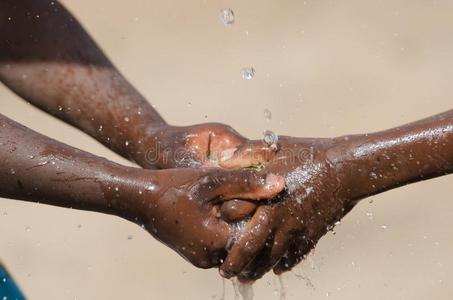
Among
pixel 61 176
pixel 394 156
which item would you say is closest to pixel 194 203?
pixel 61 176

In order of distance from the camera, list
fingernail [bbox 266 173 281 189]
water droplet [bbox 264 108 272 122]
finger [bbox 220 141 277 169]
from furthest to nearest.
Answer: water droplet [bbox 264 108 272 122], finger [bbox 220 141 277 169], fingernail [bbox 266 173 281 189]

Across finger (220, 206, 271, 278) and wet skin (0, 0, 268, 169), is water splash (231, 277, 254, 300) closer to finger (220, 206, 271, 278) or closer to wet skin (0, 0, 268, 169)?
finger (220, 206, 271, 278)

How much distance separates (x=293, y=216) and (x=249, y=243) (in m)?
0.13

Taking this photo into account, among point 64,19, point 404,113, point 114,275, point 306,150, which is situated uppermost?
point 64,19

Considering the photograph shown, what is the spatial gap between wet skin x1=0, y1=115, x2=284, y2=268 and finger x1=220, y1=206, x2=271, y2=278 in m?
0.03

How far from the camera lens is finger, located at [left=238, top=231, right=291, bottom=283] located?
255 centimetres

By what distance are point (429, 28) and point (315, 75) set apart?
27.4 inches

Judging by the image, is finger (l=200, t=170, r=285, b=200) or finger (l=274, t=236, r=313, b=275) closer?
finger (l=200, t=170, r=285, b=200)

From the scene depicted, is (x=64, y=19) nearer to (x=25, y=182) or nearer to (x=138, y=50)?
(x=25, y=182)

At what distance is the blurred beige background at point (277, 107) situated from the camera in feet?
14.2

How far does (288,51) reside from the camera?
543cm

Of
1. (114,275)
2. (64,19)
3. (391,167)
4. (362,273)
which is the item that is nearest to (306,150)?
(391,167)

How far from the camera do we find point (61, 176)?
8.23ft

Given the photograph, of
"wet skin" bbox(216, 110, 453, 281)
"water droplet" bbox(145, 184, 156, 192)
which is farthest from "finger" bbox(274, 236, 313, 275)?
"water droplet" bbox(145, 184, 156, 192)
